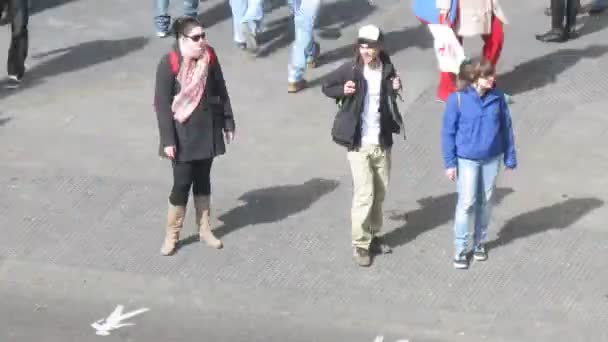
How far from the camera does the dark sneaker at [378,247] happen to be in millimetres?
10055

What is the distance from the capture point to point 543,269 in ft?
32.0

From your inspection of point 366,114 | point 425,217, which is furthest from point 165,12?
point 366,114

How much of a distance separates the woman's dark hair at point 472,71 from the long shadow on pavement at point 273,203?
207cm

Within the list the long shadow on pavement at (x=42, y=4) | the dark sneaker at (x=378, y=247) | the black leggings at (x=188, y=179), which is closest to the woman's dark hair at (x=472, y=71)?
the dark sneaker at (x=378, y=247)

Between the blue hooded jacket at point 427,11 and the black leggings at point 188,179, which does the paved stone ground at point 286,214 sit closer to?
the black leggings at point 188,179

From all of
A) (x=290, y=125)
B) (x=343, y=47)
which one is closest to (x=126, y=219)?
(x=290, y=125)

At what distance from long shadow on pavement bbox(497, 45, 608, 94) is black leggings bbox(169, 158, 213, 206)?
4137mm

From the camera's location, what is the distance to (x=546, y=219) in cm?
1051

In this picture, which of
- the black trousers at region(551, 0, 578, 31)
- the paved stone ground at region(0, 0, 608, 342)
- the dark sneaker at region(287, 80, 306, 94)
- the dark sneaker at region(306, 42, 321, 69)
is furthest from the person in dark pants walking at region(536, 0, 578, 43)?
the dark sneaker at region(287, 80, 306, 94)

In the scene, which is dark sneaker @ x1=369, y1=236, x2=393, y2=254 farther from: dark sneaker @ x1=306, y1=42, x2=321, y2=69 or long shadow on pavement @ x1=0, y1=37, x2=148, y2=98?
long shadow on pavement @ x1=0, y1=37, x2=148, y2=98

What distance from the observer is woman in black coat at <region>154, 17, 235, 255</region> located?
9.48 m

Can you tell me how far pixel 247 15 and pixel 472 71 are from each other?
5081 mm

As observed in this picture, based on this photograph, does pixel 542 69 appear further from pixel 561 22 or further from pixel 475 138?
pixel 475 138

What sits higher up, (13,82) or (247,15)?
(247,15)
